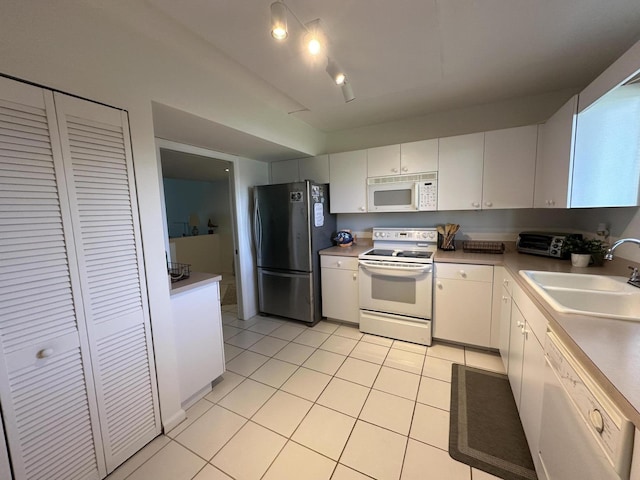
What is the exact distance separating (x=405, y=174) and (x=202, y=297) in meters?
2.29

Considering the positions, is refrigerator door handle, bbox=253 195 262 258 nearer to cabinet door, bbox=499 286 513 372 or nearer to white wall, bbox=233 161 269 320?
white wall, bbox=233 161 269 320

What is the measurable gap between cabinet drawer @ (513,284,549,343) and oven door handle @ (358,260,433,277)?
29.8 inches

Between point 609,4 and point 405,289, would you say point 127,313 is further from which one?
point 609,4

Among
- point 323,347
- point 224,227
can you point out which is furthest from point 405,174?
point 224,227

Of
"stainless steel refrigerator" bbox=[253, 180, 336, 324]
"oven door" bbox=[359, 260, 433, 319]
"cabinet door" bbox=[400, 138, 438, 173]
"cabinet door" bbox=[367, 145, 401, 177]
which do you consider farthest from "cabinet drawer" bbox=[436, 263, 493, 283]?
"stainless steel refrigerator" bbox=[253, 180, 336, 324]

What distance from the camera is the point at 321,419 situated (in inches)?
66.7

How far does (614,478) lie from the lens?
63 cm

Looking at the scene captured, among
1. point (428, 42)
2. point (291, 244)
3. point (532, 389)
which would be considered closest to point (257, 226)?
point (291, 244)

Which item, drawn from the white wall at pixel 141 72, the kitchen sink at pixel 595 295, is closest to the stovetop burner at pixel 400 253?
the kitchen sink at pixel 595 295

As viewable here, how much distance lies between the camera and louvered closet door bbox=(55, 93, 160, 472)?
122 cm

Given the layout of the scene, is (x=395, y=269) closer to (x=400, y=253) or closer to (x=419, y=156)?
(x=400, y=253)

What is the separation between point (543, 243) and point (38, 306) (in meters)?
3.35


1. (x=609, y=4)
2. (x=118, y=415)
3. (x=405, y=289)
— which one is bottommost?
(x=118, y=415)

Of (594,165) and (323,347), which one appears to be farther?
(323,347)
